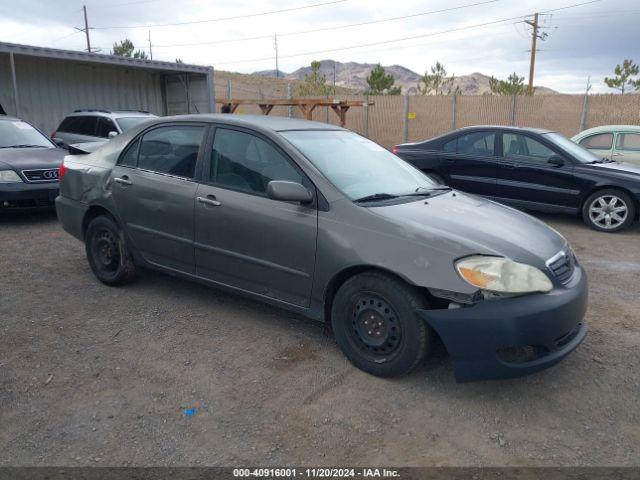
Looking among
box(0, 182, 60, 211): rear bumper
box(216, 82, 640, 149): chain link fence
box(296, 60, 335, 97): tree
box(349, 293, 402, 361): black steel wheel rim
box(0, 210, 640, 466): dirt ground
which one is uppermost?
box(296, 60, 335, 97): tree

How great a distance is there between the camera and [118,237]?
466 cm

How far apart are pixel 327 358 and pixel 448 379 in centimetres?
81

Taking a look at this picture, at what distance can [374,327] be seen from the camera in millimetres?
3270

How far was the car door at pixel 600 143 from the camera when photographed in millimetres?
9477

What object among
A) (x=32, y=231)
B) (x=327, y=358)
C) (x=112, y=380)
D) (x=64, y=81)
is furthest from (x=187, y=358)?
(x=64, y=81)

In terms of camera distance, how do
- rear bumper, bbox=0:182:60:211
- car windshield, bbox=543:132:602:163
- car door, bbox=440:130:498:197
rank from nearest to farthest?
rear bumper, bbox=0:182:60:211 → car windshield, bbox=543:132:602:163 → car door, bbox=440:130:498:197

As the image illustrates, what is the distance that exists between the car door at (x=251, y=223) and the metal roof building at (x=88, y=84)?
1109 centimetres

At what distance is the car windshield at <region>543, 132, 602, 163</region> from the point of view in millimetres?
7758

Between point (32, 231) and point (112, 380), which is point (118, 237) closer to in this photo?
point (112, 380)

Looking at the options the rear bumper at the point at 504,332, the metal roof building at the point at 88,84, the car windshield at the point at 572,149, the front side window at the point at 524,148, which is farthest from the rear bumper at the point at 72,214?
the metal roof building at the point at 88,84

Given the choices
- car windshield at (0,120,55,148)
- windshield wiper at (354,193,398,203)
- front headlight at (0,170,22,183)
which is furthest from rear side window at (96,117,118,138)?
windshield wiper at (354,193,398,203)

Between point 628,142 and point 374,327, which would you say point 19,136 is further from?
point 628,142

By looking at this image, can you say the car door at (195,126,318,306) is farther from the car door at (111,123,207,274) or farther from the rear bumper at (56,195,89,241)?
the rear bumper at (56,195,89,241)

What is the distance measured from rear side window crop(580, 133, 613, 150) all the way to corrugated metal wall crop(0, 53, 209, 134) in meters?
12.0
